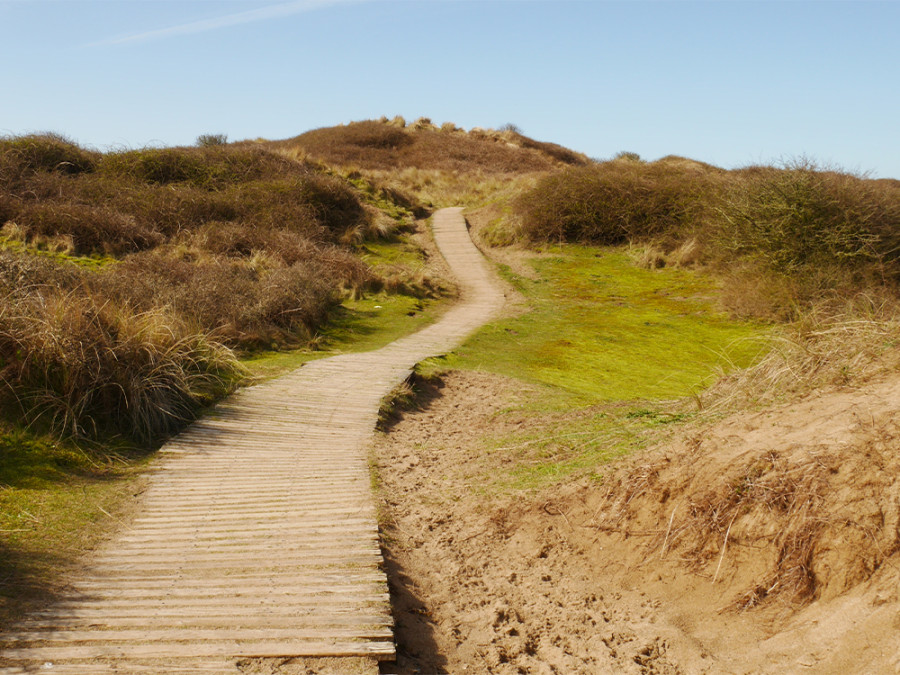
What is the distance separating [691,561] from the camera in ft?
14.2

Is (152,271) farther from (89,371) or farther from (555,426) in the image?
(555,426)

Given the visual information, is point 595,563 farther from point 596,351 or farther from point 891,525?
point 596,351

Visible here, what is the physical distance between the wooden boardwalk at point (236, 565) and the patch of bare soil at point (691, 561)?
0.39 m

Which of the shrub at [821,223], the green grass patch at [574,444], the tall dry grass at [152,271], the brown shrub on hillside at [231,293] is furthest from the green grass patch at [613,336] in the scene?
the tall dry grass at [152,271]

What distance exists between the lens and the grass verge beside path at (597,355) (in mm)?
6477

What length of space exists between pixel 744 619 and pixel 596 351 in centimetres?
964

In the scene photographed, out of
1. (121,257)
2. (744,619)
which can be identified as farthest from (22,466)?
(121,257)

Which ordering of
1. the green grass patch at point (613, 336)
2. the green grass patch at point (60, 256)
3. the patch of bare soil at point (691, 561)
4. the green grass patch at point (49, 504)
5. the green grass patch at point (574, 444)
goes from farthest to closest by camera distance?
the green grass patch at point (60, 256)
the green grass patch at point (613, 336)
the green grass patch at point (574, 444)
the green grass patch at point (49, 504)
the patch of bare soil at point (691, 561)

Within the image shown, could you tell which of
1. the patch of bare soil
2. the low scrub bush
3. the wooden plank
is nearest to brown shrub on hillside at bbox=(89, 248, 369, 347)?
the patch of bare soil

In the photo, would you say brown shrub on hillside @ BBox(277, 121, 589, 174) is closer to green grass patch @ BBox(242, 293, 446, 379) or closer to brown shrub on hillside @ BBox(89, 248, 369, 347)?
green grass patch @ BBox(242, 293, 446, 379)

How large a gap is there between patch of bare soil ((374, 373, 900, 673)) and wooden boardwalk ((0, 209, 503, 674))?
1.27 ft

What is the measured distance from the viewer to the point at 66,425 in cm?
630

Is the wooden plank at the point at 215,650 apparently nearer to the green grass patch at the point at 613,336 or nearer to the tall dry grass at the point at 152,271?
the tall dry grass at the point at 152,271

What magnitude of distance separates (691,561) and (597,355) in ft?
28.9
